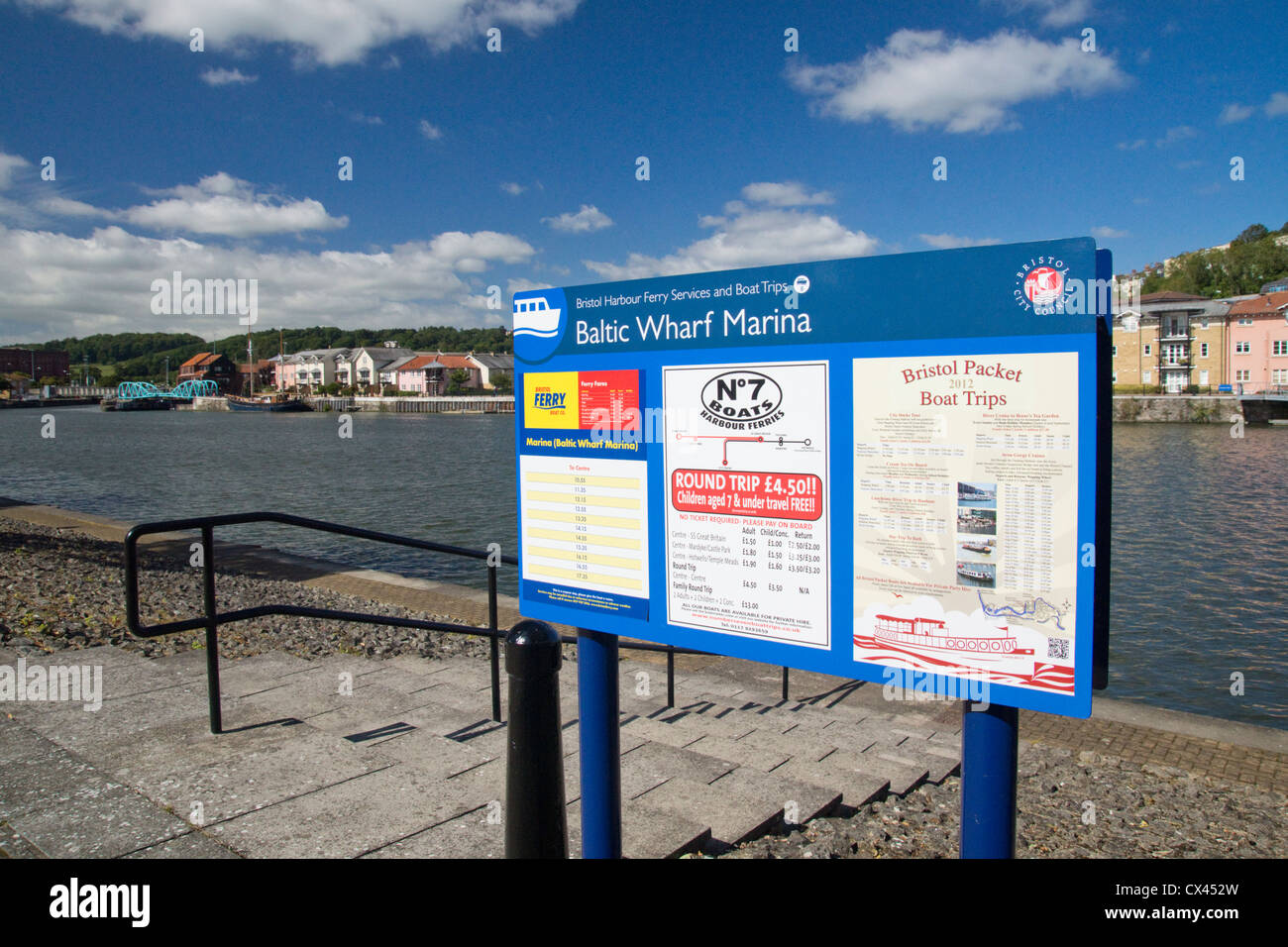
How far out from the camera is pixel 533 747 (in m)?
2.72

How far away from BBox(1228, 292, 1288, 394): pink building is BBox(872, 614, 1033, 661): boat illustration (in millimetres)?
91629

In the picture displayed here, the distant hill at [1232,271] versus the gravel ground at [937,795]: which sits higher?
the distant hill at [1232,271]

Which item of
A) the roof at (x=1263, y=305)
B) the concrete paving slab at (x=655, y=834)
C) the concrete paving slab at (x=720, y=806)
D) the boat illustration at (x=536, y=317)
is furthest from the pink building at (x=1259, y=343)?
the boat illustration at (x=536, y=317)

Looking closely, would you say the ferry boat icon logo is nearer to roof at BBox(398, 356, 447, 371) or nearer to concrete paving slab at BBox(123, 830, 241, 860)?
concrete paving slab at BBox(123, 830, 241, 860)

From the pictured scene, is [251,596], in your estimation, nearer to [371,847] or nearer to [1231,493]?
[371,847]

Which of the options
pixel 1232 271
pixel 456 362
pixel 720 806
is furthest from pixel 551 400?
pixel 456 362

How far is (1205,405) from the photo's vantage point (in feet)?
236

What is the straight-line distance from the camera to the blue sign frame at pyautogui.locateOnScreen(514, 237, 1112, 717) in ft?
6.70

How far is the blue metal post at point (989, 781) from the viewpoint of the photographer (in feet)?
7.32

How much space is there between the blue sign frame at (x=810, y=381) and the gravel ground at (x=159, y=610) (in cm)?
431

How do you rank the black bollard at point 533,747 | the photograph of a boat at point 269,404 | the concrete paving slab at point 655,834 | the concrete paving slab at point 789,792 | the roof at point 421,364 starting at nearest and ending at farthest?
the black bollard at point 533,747 → the concrete paving slab at point 655,834 → the concrete paving slab at point 789,792 → the photograph of a boat at point 269,404 → the roof at point 421,364

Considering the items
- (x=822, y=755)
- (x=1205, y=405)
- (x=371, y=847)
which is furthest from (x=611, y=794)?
(x=1205, y=405)

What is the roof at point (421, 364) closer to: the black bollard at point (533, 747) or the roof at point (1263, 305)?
the roof at point (1263, 305)
